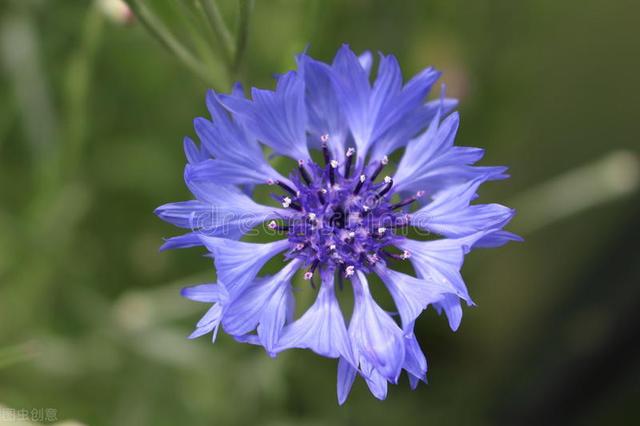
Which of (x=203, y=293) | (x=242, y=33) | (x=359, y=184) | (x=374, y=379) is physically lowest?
(x=374, y=379)

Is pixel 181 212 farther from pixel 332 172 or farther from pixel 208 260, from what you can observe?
pixel 208 260

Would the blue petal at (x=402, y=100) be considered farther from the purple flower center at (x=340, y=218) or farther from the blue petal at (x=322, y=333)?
the blue petal at (x=322, y=333)

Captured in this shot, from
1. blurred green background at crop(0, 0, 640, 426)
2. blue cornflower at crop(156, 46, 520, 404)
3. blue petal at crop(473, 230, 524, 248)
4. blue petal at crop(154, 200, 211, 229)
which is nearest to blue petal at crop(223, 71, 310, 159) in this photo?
blue cornflower at crop(156, 46, 520, 404)

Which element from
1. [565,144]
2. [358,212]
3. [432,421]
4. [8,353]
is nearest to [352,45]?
[565,144]

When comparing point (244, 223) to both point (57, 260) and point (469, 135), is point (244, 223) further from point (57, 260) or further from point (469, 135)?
point (469, 135)

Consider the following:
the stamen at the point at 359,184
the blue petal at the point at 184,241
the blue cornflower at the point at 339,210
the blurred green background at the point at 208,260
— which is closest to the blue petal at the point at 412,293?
the blue cornflower at the point at 339,210

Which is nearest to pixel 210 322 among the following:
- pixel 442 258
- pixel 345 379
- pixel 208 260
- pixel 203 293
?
pixel 203 293

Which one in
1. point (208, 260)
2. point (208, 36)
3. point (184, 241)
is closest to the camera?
point (184, 241)
